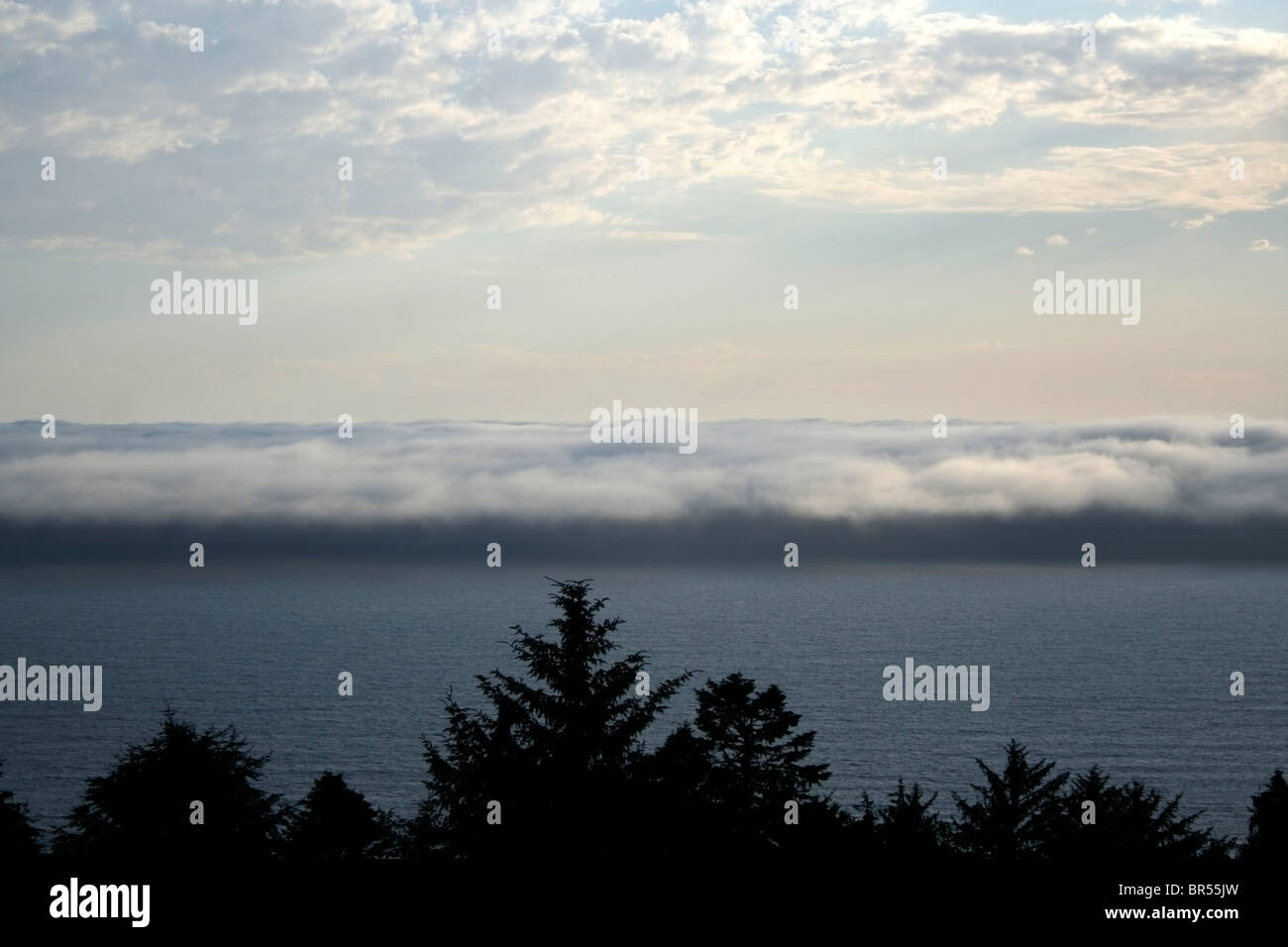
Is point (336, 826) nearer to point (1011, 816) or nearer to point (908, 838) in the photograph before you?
point (908, 838)

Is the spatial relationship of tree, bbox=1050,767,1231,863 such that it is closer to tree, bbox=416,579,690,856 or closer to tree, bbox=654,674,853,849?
tree, bbox=654,674,853,849

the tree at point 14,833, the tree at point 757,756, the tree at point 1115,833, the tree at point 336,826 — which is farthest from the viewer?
the tree at point 336,826

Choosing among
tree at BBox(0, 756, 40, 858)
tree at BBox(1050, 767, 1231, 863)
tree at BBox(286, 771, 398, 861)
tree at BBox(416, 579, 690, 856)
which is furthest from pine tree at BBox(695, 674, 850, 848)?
tree at BBox(0, 756, 40, 858)

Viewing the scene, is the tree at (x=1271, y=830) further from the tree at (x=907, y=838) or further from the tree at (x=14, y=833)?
the tree at (x=14, y=833)

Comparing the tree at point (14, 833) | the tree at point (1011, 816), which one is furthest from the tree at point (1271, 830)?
the tree at point (14, 833)

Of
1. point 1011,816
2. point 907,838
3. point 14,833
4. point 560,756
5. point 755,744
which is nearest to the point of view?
point 560,756

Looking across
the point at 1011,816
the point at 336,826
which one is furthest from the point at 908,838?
the point at 336,826
